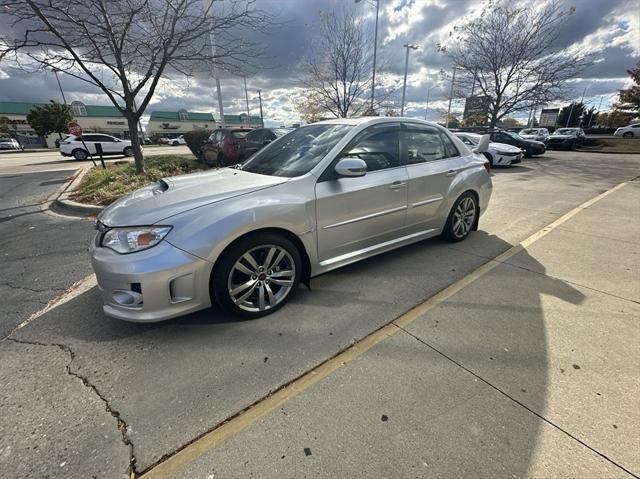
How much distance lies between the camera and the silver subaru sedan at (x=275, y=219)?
2.24 meters

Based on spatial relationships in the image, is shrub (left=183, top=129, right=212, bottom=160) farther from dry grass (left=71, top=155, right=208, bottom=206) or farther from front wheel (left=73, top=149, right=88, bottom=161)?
front wheel (left=73, top=149, right=88, bottom=161)

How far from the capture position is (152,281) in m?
2.17

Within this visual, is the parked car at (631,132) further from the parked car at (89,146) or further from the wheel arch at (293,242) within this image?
the parked car at (89,146)

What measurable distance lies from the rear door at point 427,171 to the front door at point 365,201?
0.49 feet

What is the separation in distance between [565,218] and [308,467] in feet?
19.8

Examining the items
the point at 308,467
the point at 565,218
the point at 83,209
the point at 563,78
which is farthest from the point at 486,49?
the point at 308,467

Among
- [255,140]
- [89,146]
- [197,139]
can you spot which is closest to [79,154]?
[89,146]

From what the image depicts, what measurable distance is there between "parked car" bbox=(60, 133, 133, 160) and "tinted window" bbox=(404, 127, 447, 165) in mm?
20521

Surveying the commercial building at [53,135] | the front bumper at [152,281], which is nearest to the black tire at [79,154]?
the front bumper at [152,281]

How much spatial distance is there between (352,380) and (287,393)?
42 cm

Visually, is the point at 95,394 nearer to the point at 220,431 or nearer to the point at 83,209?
the point at 220,431

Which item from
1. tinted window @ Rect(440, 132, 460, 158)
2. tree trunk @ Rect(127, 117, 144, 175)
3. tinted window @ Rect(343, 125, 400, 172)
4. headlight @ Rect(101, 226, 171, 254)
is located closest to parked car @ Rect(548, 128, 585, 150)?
tinted window @ Rect(440, 132, 460, 158)

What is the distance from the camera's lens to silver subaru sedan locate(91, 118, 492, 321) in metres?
2.24

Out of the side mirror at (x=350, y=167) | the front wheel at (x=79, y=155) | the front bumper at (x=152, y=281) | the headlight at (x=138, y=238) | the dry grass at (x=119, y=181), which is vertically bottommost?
the front wheel at (x=79, y=155)
